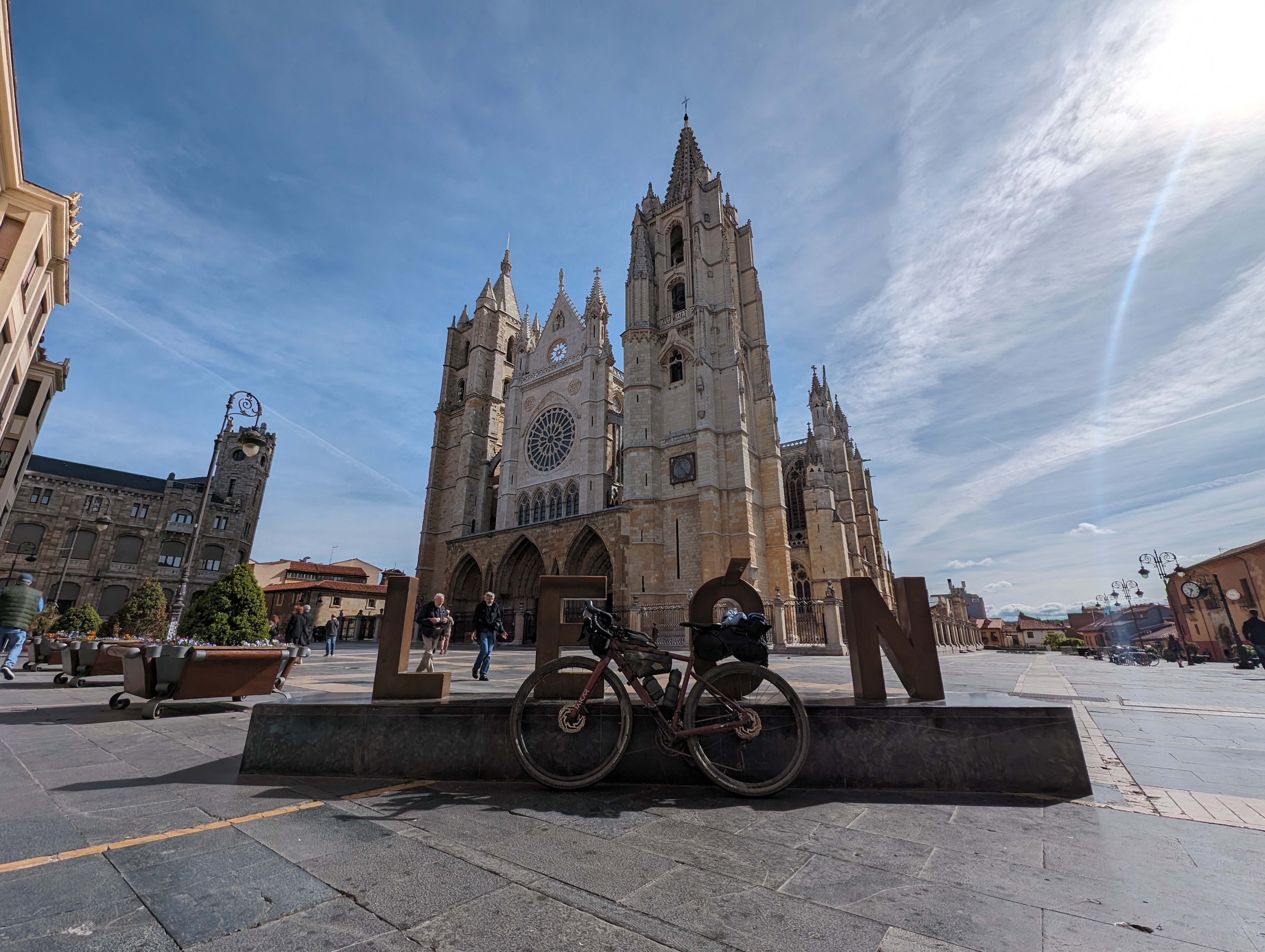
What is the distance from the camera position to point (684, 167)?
34438mm

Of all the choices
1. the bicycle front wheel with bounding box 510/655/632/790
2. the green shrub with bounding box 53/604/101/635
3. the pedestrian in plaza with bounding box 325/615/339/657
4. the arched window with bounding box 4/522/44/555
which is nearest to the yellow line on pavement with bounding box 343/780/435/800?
the bicycle front wheel with bounding box 510/655/632/790

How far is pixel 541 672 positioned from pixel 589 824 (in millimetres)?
991

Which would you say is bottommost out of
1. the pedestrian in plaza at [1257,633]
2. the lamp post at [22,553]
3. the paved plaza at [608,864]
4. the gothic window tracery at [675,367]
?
the paved plaza at [608,864]

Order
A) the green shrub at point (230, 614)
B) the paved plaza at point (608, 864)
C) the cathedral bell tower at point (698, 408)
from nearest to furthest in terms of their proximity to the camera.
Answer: the paved plaza at point (608, 864) < the green shrub at point (230, 614) < the cathedral bell tower at point (698, 408)

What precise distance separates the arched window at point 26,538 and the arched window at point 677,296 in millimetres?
38944

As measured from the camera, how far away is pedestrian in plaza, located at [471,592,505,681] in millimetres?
8852

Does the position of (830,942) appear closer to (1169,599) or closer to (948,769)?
(948,769)

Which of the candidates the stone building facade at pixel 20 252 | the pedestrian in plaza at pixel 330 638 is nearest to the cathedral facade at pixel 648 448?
the pedestrian in plaza at pixel 330 638

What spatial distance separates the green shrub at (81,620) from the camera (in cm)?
1330

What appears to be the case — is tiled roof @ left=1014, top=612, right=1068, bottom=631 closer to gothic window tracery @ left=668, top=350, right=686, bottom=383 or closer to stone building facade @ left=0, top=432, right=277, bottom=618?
gothic window tracery @ left=668, top=350, right=686, bottom=383

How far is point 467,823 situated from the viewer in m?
2.67

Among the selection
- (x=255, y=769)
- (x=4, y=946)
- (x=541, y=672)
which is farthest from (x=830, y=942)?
(x=255, y=769)

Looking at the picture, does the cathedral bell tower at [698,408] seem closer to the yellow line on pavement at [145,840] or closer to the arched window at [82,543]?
the yellow line on pavement at [145,840]

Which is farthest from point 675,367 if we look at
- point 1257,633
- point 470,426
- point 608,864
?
point 608,864
